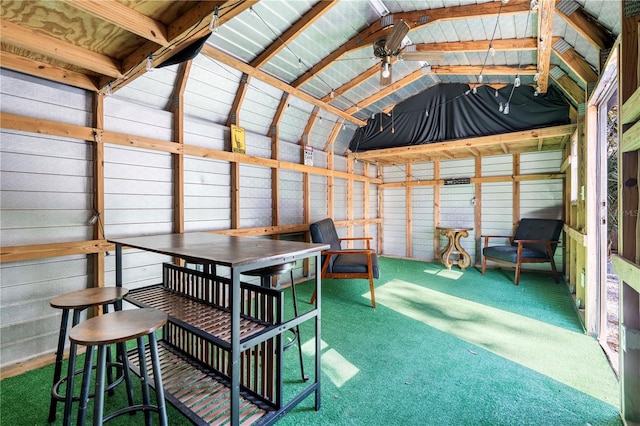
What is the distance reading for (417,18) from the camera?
3.04 m

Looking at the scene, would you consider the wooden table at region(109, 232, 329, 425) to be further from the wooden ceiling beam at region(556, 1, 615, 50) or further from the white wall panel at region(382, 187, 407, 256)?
the white wall panel at region(382, 187, 407, 256)

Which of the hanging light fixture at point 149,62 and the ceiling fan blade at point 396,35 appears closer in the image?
the hanging light fixture at point 149,62

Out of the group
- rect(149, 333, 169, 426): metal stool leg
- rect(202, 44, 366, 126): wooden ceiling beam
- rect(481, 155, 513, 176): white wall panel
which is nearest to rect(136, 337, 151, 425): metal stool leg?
rect(149, 333, 169, 426): metal stool leg

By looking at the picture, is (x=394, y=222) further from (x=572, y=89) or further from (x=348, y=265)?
(x=572, y=89)

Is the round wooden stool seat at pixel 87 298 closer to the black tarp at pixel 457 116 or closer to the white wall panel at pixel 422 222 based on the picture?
the black tarp at pixel 457 116

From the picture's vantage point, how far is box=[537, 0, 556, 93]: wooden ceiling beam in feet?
6.63

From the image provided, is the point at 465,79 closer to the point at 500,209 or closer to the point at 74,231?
the point at 500,209

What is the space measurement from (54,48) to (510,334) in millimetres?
4133

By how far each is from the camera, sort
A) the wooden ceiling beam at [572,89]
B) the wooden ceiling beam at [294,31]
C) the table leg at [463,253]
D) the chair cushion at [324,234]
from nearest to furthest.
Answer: the wooden ceiling beam at [294,31], the wooden ceiling beam at [572,89], the chair cushion at [324,234], the table leg at [463,253]

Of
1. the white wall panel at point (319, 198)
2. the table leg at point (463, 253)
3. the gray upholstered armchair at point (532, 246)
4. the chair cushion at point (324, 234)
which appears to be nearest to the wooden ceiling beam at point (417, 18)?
the white wall panel at point (319, 198)

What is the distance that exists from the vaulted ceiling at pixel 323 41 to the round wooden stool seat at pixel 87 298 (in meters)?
1.47

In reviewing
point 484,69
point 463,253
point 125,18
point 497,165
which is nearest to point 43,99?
point 125,18

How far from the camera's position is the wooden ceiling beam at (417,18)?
8.36 feet

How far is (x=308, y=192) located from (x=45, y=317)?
332 centimetres
